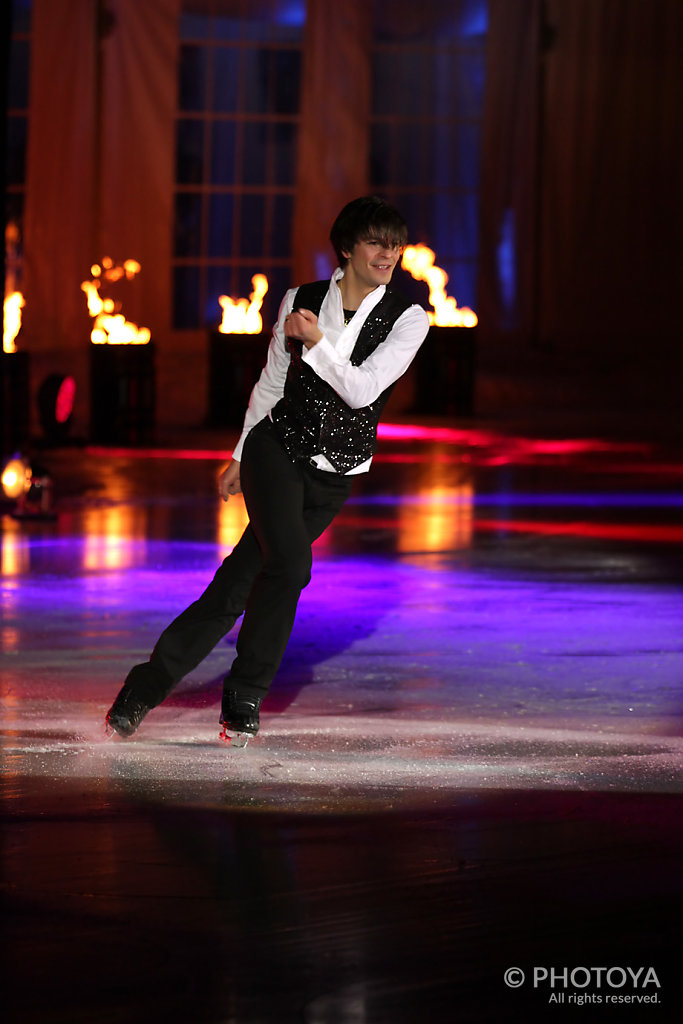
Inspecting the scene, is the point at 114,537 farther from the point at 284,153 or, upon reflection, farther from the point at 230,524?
the point at 284,153

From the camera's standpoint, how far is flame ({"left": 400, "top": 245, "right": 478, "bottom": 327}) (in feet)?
53.2

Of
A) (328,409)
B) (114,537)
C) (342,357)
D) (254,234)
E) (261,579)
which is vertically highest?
(254,234)

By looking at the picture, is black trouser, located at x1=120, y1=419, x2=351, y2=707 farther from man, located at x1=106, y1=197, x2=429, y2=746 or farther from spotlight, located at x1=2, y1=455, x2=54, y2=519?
spotlight, located at x1=2, y1=455, x2=54, y2=519

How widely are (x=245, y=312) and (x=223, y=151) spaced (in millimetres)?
1769

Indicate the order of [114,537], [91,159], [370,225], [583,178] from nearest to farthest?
[370,225], [114,537], [91,159], [583,178]

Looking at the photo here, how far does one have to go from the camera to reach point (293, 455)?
3896 mm

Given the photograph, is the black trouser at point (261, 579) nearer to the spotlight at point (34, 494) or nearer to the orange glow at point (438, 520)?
the orange glow at point (438, 520)

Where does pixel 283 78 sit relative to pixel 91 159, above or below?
above

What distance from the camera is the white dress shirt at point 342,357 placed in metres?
3.67

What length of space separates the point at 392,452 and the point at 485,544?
4.48 m

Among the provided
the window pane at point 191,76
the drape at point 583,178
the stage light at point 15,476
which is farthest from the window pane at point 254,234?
the stage light at point 15,476

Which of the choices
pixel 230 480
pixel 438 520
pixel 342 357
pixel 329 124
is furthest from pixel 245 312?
pixel 342 357

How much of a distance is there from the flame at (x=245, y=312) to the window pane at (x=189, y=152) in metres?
1.11

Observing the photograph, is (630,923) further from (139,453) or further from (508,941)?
(139,453)
